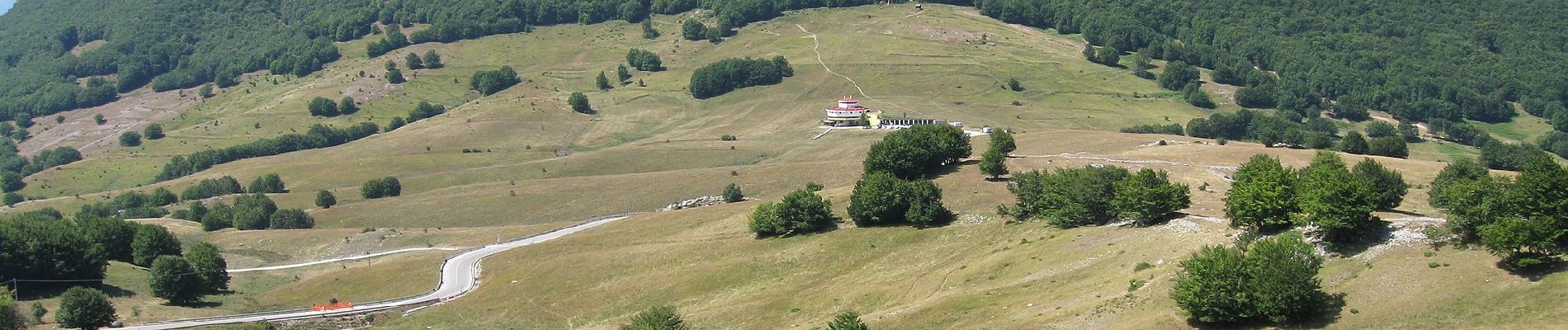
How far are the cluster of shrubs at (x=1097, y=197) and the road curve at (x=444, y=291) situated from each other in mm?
48429

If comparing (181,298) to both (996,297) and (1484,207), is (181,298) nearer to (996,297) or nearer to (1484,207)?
(996,297)

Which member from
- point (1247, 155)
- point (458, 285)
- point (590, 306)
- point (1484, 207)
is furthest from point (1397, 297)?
point (458, 285)

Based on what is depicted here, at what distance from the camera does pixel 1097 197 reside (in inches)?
3607

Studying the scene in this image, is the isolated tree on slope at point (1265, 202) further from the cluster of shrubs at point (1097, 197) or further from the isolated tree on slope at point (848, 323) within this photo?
the isolated tree on slope at point (848, 323)

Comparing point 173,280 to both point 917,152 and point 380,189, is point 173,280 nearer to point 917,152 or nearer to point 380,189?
point 917,152

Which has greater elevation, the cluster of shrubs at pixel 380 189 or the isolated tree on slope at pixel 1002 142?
the isolated tree on slope at pixel 1002 142

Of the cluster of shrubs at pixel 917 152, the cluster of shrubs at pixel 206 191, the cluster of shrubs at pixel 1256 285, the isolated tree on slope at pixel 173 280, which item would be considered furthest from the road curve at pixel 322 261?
the cluster of shrubs at pixel 1256 285

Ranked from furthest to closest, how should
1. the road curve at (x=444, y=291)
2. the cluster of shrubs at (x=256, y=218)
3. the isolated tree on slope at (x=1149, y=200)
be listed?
1. the cluster of shrubs at (x=256, y=218)
2. the road curve at (x=444, y=291)
3. the isolated tree on slope at (x=1149, y=200)

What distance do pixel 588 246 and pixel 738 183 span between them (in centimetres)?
4046

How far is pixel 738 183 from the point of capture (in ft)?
526

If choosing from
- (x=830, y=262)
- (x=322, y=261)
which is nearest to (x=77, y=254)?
(x=322, y=261)

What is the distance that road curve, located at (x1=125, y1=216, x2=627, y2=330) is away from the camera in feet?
319

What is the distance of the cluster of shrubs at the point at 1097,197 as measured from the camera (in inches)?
3351

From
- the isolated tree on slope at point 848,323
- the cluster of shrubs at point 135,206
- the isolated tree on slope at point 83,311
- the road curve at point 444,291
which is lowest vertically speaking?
the cluster of shrubs at point 135,206
